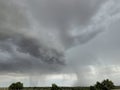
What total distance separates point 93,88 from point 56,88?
111 ft

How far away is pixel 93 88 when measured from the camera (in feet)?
650

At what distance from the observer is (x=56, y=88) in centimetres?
19775
